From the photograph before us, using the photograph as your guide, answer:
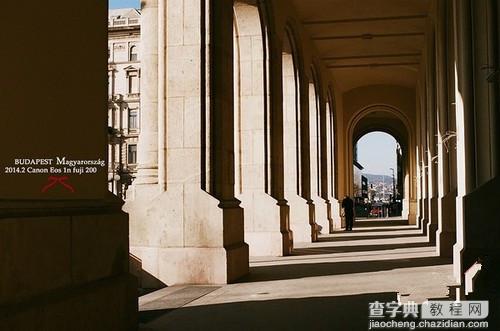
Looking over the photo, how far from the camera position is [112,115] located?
67000mm

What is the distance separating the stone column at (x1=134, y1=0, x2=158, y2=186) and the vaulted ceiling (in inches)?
360

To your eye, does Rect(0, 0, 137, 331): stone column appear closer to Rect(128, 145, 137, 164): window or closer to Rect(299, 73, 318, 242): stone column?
Rect(299, 73, 318, 242): stone column

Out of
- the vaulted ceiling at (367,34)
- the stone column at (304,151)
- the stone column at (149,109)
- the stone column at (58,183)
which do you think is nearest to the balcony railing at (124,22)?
the vaulted ceiling at (367,34)

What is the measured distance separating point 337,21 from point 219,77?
38.2 feet

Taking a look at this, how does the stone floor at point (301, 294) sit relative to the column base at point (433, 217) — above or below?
below

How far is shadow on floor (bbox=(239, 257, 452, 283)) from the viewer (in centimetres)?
1144

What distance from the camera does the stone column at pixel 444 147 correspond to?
579 inches

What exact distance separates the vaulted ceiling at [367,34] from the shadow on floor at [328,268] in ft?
29.3

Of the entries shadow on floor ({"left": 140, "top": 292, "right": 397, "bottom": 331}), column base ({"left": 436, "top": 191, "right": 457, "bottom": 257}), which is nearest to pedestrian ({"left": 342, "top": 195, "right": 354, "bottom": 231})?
column base ({"left": 436, "top": 191, "right": 457, "bottom": 257})

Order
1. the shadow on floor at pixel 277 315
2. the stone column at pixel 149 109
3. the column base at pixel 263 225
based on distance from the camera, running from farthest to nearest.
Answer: the column base at pixel 263 225
the stone column at pixel 149 109
the shadow on floor at pixel 277 315

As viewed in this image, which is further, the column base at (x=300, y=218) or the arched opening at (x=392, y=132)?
the arched opening at (x=392, y=132)

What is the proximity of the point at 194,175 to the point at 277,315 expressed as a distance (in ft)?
12.0

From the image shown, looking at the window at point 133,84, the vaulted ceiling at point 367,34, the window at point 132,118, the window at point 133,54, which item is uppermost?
the window at point 133,54

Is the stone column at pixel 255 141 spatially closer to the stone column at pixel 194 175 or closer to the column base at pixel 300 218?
the stone column at pixel 194 175
